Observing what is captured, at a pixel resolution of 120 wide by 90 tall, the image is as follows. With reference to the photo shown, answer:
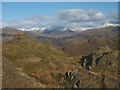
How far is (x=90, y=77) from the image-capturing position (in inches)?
2349

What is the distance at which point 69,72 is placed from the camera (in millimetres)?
55594

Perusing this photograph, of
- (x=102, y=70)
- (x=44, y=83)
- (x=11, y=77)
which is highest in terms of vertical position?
(x=11, y=77)

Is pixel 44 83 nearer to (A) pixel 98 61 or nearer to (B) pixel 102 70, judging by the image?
(B) pixel 102 70

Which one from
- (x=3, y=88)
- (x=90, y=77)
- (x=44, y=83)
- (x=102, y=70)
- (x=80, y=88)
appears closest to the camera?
(x=3, y=88)

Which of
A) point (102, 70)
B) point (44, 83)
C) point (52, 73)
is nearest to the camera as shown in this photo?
point (44, 83)

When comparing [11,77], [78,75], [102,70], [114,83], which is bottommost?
[102,70]

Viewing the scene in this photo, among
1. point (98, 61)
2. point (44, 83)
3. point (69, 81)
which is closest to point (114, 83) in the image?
point (69, 81)

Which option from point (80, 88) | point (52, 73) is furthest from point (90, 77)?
point (52, 73)

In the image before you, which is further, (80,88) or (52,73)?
(80,88)

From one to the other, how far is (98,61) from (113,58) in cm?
1350

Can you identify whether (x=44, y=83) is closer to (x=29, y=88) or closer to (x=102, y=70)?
(x=29, y=88)

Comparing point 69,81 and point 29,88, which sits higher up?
point 29,88

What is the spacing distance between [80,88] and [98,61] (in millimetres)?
73365

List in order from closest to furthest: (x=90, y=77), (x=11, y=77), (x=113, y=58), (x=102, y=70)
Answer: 1. (x=11, y=77)
2. (x=90, y=77)
3. (x=102, y=70)
4. (x=113, y=58)
